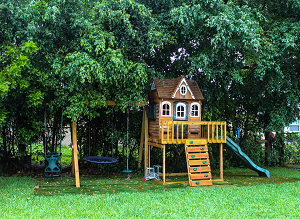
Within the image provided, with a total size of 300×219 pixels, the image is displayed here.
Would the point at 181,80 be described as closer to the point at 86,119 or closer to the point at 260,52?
the point at 260,52

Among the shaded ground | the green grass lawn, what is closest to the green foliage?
the shaded ground

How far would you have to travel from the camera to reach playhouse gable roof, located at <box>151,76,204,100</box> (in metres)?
9.24

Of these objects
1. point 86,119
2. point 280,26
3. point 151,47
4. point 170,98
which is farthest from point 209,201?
point 280,26

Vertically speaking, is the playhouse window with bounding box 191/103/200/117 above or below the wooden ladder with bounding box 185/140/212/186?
above

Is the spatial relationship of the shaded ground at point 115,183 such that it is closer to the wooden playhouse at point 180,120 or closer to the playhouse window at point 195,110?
the wooden playhouse at point 180,120

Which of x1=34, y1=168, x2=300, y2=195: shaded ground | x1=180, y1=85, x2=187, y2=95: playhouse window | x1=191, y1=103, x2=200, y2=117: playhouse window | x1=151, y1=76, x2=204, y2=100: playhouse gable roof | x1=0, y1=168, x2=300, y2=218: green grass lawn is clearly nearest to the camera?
x1=0, y1=168, x2=300, y2=218: green grass lawn

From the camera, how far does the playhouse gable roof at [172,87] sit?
9242 mm

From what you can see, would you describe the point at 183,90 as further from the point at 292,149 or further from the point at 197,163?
the point at 292,149

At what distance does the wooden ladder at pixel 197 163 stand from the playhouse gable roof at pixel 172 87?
1634 mm

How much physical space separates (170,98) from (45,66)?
415 cm

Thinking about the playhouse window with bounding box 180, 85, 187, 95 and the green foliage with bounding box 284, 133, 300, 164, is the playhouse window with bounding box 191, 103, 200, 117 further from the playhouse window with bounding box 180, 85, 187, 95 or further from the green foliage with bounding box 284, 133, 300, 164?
the green foliage with bounding box 284, 133, 300, 164

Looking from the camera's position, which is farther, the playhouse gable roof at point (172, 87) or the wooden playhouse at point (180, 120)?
the playhouse gable roof at point (172, 87)

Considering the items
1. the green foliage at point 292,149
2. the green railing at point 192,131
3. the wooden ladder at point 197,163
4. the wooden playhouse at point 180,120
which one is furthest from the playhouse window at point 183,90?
the green foliage at point 292,149

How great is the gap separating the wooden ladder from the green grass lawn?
342 millimetres
